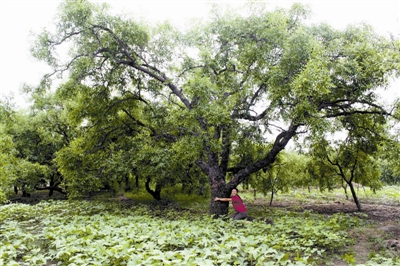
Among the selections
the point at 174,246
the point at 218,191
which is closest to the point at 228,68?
the point at 218,191

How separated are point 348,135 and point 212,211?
25.0ft

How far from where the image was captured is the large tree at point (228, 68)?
10.6 metres

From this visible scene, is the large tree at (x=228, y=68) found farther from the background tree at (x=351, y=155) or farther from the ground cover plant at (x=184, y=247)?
the ground cover plant at (x=184, y=247)

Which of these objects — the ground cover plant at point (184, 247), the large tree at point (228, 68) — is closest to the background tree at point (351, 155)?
the large tree at point (228, 68)

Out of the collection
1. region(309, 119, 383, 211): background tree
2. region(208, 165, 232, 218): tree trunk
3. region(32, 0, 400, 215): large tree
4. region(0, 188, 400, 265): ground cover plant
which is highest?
region(32, 0, 400, 215): large tree

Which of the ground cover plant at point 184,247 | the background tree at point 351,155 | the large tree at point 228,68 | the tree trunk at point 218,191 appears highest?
the large tree at point 228,68

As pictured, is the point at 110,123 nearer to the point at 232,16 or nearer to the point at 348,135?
the point at 232,16

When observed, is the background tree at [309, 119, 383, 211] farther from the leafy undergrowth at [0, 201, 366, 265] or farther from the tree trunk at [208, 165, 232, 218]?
the leafy undergrowth at [0, 201, 366, 265]

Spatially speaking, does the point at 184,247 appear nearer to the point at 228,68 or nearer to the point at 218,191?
the point at 218,191

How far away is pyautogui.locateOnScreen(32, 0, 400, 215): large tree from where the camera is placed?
10.6 meters

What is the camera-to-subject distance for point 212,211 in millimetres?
13570

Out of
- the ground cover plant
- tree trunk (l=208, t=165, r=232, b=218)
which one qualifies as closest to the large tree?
tree trunk (l=208, t=165, r=232, b=218)

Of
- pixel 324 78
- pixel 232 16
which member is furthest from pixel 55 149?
pixel 324 78

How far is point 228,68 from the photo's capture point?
526 inches
